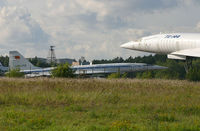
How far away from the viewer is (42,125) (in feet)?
22.7

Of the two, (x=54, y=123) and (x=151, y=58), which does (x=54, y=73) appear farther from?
(x=151, y=58)

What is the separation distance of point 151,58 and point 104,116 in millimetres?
110467

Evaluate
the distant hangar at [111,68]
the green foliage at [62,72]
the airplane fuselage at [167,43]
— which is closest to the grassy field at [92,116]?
the airplane fuselage at [167,43]

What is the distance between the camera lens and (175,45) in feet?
84.5

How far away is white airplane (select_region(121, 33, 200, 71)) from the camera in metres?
24.8

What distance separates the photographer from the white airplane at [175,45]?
81.5 feet

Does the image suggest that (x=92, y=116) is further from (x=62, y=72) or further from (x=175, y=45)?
(x=62, y=72)

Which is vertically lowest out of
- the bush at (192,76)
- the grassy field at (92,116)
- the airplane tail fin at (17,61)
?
the grassy field at (92,116)

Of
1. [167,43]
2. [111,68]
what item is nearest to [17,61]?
[111,68]

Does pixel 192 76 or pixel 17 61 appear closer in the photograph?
pixel 192 76

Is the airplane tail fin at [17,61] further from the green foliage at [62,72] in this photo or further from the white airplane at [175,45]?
the white airplane at [175,45]

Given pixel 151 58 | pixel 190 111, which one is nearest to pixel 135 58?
pixel 151 58

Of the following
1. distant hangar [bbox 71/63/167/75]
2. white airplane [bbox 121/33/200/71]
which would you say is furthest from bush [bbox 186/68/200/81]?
distant hangar [bbox 71/63/167/75]

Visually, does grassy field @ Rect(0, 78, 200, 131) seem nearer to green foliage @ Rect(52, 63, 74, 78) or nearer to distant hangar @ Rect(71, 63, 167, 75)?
green foliage @ Rect(52, 63, 74, 78)
